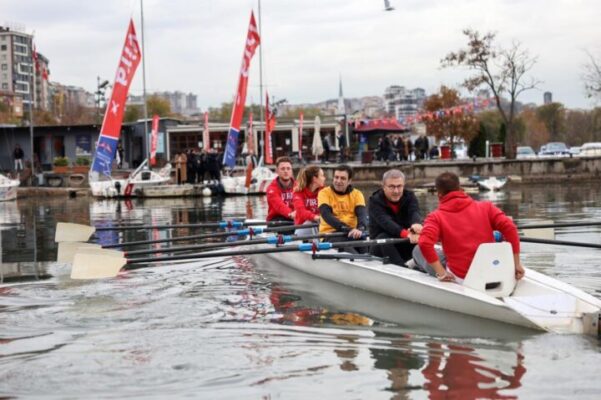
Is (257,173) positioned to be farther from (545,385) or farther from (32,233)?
(545,385)

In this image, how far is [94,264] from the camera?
1127 cm

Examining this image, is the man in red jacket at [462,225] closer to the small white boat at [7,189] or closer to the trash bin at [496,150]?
the small white boat at [7,189]

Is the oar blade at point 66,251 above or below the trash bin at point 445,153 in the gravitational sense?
below

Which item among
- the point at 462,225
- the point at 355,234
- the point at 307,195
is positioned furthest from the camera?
the point at 307,195

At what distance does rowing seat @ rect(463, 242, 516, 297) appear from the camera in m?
8.72

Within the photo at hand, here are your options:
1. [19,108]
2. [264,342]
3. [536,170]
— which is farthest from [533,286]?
[19,108]

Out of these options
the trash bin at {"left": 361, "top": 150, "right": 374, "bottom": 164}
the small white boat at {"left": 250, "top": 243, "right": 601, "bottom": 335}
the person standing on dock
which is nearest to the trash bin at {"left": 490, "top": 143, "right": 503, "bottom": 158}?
the trash bin at {"left": 361, "top": 150, "right": 374, "bottom": 164}

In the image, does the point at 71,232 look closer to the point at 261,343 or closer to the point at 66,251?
the point at 66,251

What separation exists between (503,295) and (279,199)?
6669mm

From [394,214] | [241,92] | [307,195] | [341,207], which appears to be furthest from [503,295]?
[241,92]

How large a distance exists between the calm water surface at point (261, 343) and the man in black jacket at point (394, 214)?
2.38ft

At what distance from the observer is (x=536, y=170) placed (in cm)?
4456

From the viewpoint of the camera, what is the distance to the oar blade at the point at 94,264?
1115 centimetres

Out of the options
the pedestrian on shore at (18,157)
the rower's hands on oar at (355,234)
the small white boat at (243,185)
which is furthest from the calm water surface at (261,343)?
the pedestrian on shore at (18,157)
